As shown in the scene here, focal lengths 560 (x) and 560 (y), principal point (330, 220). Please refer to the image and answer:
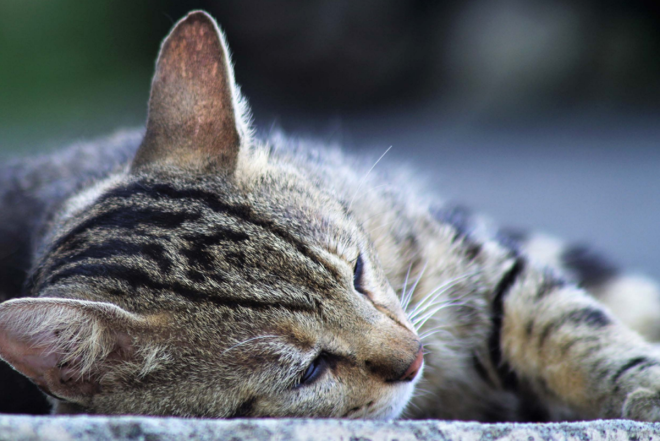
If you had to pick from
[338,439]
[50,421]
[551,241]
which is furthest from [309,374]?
[551,241]

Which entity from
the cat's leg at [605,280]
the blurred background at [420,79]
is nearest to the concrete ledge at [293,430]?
the cat's leg at [605,280]

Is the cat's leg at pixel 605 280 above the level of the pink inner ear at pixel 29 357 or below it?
above

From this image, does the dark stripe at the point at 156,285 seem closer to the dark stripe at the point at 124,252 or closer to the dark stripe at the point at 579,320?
the dark stripe at the point at 124,252

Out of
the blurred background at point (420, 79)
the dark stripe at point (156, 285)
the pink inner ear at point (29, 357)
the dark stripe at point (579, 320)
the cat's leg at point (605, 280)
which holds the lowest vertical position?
the pink inner ear at point (29, 357)

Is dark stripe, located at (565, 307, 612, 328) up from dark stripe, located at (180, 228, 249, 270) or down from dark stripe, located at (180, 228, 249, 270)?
up

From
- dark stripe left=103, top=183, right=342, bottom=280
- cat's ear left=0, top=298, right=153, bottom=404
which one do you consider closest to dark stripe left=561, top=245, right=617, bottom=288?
dark stripe left=103, top=183, right=342, bottom=280

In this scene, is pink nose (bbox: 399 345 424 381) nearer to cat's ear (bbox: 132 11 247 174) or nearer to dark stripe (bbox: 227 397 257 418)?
dark stripe (bbox: 227 397 257 418)

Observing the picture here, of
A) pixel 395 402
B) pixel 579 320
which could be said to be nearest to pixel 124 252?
pixel 395 402
